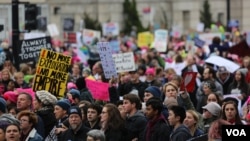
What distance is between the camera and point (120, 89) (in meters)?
21.4

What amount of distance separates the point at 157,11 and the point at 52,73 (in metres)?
40.9

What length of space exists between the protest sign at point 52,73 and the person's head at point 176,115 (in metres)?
4.68

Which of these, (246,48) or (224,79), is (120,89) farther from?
(246,48)

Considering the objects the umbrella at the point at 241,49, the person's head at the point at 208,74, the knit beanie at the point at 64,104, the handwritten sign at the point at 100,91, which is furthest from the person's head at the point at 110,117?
the umbrella at the point at 241,49

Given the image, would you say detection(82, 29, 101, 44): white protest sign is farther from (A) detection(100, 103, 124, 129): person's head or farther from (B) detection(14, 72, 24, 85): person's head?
(A) detection(100, 103, 124, 129): person's head

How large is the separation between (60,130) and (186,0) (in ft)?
150

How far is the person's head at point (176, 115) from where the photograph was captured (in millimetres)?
14273

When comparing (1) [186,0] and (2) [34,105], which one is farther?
(1) [186,0]

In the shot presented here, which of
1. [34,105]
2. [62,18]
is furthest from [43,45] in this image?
[62,18]

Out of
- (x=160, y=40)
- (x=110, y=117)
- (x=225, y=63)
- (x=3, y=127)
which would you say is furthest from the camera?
(x=160, y=40)

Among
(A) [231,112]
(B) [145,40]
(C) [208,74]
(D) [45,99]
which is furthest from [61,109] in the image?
(B) [145,40]

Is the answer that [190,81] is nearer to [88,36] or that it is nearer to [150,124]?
[150,124]

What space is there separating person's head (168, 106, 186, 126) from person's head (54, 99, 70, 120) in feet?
5.54

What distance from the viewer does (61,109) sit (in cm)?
1538
